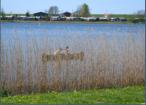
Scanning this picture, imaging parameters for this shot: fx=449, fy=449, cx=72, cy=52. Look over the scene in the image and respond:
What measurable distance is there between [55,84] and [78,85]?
0.54 m

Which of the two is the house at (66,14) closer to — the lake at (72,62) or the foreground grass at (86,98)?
the lake at (72,62)

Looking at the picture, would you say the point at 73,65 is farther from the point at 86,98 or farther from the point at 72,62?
the point at 86,98

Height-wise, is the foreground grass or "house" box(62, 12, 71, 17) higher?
"house" box(62, 12, 71, 17)

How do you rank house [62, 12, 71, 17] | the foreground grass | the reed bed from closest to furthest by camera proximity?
the foreground grass < the reed bed < house [62, 12, 71, 17]

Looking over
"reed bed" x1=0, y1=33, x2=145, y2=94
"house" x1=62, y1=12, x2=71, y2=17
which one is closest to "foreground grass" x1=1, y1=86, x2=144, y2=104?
"reed bed" x1=0, y1=33, x2=145, y2=94

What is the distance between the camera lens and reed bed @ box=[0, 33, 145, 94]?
31.7ft

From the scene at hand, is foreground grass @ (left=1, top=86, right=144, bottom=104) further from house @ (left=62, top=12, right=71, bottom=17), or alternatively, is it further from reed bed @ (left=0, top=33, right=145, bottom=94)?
house @ (left=62, top=12, right=71, bottom=17)

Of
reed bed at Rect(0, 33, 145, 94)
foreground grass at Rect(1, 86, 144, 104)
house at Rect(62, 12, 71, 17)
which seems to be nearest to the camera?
foreground grass at Rect(1, 86, 144, 104)

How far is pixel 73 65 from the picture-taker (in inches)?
405

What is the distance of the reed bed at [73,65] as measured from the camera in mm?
9656

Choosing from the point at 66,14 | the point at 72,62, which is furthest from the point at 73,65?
the point at 66,14

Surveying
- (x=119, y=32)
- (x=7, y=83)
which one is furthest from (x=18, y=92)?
(x=119, y=32)

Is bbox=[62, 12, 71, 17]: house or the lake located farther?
bbox=[62, 12, 71, 17]: house

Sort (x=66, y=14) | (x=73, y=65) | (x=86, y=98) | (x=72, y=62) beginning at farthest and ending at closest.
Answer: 1. (x=66, y=14)
2. (x=72, y=62)
3. (x=73, y=65)
4. (x=86, y=98)
